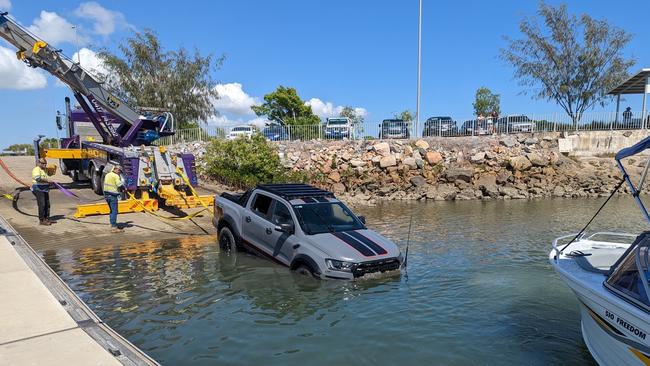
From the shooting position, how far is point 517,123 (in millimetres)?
32188

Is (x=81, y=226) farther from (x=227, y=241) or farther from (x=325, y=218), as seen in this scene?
(x=325, y=218)

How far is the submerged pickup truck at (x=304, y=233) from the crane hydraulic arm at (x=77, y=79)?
921 centimetres

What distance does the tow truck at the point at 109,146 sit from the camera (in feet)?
48.1

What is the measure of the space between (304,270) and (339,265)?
31.4 inches

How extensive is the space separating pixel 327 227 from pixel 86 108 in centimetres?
1374

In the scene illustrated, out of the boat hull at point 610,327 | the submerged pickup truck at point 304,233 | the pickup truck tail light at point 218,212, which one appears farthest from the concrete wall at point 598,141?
the boat hull at point 610,327

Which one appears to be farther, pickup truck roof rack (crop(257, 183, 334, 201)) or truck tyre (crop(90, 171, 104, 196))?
truck tyre (crop(90, 171, 104, 196))

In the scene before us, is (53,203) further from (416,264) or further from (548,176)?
(548,176)

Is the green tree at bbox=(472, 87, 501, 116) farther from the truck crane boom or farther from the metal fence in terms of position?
the truck crane boom

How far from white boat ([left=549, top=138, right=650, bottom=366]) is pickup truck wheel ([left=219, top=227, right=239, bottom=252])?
674 cm

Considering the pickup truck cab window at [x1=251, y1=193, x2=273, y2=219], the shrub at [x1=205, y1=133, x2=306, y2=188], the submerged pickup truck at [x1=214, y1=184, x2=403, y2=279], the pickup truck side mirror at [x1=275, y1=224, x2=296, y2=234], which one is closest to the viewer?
the submerged pickup truck at [x1=214, y1=184, x2=403, y2=279]

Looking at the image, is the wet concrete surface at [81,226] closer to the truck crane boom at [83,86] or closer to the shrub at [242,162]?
the truck crane boom at [83,86]

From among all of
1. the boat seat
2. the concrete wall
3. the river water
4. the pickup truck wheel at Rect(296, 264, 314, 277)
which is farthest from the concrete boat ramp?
the concrete wall

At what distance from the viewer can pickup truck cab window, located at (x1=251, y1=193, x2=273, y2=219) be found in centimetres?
966
